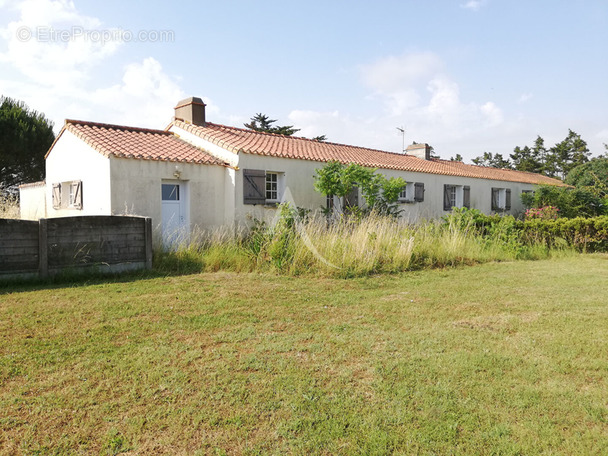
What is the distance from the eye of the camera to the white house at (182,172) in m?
11.2

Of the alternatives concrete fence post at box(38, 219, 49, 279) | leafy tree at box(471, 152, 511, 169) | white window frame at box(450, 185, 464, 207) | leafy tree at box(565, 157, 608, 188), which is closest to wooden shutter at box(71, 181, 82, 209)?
concrete fence post at box(38, 219, 49, 279)

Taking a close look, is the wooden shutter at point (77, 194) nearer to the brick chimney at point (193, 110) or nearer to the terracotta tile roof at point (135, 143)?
the terracotta tile roof at point (135, 143)

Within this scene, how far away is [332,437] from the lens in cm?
276

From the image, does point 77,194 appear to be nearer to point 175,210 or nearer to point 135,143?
point 135,143

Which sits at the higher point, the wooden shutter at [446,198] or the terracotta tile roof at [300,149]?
the terracotta tile roof at [300,149]

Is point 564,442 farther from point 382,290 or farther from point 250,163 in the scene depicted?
point 250,163

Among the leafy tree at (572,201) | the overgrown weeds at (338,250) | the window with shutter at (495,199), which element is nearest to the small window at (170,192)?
the overgrown weeds at (338,250)

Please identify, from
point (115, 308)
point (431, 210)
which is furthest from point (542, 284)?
point (431, 210)

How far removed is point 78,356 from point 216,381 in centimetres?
155

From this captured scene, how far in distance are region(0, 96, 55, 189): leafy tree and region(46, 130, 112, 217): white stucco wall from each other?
11908 millimetres

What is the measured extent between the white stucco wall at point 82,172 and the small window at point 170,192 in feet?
5.02

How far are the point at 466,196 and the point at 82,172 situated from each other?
17.1 m

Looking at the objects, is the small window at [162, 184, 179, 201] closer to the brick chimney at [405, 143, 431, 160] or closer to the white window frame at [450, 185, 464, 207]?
the white window frame at [450, 185, 464, 207]

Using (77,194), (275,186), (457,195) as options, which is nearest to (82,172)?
(77,194)
